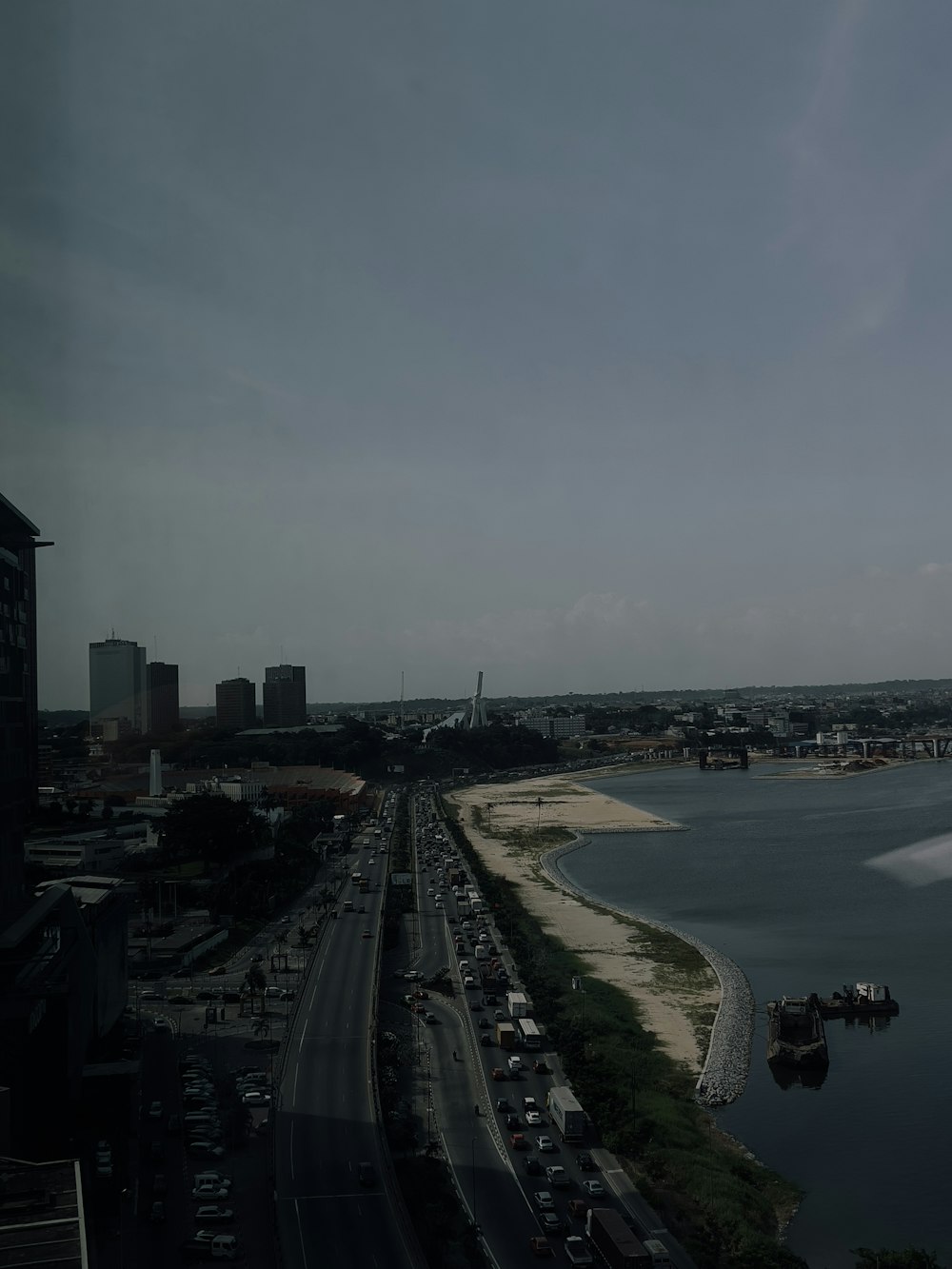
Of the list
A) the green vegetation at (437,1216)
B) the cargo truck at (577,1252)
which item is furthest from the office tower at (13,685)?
the cargo truck at (577,1252)

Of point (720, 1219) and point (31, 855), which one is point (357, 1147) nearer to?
point (720, 1219)

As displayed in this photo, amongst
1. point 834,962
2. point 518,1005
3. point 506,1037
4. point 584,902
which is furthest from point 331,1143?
point 584,902

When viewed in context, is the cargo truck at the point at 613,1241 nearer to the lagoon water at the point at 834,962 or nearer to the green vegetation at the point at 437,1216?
the green vegetation at the point at 437,1216

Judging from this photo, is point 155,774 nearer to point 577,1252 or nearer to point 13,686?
point 13,686

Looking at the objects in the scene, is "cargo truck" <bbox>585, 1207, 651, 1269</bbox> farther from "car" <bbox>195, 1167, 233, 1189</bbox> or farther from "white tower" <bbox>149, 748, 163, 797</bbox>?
"white tower" <bbox>149, 748, 163, 797</bbox>

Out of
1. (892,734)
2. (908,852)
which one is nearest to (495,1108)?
(908,852)
